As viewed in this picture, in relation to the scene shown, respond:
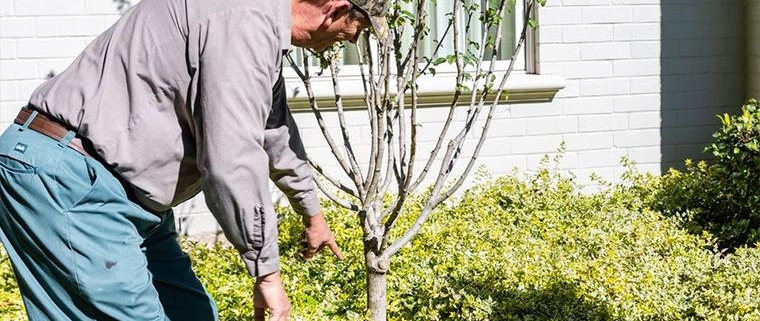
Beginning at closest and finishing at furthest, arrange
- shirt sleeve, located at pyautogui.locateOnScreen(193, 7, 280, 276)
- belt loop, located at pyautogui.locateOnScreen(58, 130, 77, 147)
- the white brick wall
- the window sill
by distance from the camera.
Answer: shirt sleeve, located at pyautogui.locateOnScreen(193, 7, 280, 276) < belt loop, located at pyautogui.locateOnScreen(58, 130, 77, 147) < the white brick wall < the window sill

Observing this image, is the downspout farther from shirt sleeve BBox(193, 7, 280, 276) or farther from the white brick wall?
shirt sleeve BBox(193, 7, 280, 276)

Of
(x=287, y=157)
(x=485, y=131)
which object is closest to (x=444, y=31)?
(x=485, y=131)

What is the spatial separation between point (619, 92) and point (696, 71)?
2.04ft

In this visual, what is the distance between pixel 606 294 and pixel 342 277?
1271 mm

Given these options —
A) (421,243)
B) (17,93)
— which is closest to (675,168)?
(421,243)

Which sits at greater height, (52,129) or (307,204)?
(52,129)

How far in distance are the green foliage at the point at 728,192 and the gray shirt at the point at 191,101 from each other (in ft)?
13.2

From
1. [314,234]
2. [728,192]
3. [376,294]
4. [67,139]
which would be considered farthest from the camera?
[728,192]

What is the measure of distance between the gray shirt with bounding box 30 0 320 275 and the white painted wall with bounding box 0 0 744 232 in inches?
156

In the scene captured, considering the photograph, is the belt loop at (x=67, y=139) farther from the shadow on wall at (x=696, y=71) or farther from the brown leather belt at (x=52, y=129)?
the shadow on wall at (x=696, y=71)

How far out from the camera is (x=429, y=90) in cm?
673

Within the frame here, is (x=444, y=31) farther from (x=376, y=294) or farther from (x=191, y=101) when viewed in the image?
(x=191, y=101)

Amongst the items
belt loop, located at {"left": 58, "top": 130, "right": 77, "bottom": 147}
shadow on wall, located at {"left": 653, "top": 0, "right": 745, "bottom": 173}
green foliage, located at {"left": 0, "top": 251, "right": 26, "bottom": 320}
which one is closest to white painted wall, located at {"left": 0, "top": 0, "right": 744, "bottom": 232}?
shadow on wall, located at {"left": 653, "top": 0, "right": 745, "bottom": 173}

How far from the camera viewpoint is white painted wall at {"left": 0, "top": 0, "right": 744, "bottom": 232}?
7.01 meters
